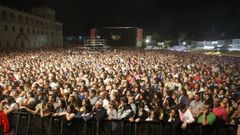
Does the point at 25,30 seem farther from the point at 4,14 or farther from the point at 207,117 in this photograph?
the point at 207,117

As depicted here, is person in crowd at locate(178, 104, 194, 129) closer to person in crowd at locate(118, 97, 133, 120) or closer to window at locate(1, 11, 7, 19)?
person in crowd at locate(118, 97, 133, 120)

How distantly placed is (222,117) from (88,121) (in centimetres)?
325

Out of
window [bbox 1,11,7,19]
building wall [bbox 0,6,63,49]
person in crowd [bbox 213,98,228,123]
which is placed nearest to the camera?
person in crowd [bbox 213,98,228,123]

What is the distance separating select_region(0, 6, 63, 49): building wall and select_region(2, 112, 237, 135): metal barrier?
4456 centimetres

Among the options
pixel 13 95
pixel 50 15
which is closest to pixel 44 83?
pixel 13 95

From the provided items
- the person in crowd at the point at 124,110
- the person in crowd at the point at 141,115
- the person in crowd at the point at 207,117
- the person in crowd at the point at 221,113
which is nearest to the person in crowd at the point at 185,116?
the person in crowd at the point at 207,117

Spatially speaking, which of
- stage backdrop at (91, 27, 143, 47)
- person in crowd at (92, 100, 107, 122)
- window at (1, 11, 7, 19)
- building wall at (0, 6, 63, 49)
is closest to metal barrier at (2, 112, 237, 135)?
person in crowd at (92, 100, 107, 122)

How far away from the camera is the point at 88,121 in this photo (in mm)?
5781

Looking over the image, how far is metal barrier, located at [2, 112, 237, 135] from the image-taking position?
545cm

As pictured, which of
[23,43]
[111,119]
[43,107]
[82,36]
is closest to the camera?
[111,119]

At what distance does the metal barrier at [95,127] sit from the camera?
17.9ft

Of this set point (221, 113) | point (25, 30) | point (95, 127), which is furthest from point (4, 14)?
point (221, 113)

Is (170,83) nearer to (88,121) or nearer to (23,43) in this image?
(88,121)

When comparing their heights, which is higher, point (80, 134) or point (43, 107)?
point (43, 107)
